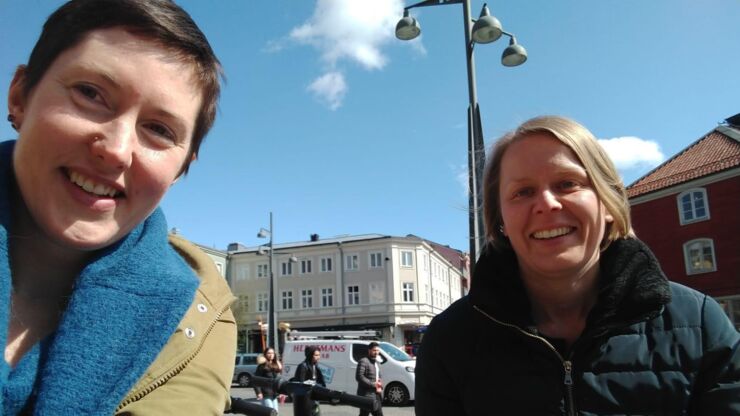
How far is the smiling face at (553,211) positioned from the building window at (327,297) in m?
49.3

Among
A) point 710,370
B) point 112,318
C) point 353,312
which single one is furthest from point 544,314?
point 353,312

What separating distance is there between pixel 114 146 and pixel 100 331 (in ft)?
1.20

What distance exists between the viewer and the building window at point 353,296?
162ft

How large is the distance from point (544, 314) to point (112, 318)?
143 cm

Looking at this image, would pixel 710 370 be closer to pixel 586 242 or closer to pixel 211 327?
pixel 586 242

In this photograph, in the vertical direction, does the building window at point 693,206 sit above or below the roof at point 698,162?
below

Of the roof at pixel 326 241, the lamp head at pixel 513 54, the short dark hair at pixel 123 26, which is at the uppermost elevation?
the roof at pixel 326 241

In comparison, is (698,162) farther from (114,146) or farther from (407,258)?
(114,146)

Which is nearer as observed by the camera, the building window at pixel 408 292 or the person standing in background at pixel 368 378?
the person standing in background at pixel 368 378

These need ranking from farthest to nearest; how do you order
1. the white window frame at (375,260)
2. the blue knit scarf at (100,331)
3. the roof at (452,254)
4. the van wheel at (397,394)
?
the roof at (452,254) < the white window frame at (375,260) < the van wheel at (397,394) < the blue knit scarf at (100,331)

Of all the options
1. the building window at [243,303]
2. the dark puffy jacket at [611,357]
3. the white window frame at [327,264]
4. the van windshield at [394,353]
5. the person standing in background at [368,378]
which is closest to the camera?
the dark puffy jacket at [611,357]

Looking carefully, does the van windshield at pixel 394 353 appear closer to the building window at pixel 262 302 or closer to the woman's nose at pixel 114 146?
the woman's nose at pixel 114 146

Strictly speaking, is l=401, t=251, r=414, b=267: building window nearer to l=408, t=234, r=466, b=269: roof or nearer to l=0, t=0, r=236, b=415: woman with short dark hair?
l=408, t=234, r=466, b=269: roof

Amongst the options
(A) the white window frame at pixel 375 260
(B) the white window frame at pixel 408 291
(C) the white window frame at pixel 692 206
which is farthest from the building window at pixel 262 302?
(C) the white window frame at pixel 692 206
